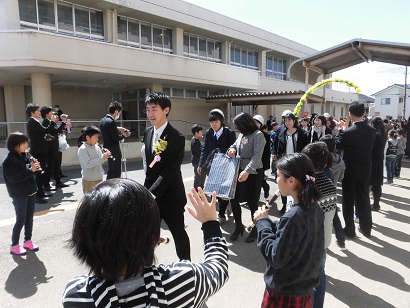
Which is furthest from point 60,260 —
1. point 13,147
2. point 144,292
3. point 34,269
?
point 144,292

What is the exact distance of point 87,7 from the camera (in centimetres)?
1365

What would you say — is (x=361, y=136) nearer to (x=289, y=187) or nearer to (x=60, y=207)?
(x=289, y=187)

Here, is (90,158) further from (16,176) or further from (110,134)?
(16,176)

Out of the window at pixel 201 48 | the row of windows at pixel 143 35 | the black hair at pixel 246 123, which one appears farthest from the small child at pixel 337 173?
the window at pixel 201 48

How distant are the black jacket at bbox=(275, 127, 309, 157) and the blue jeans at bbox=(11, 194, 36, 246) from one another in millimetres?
4065

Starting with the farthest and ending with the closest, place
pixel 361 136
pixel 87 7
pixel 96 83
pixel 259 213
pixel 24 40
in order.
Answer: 1. pixel 96 83
2. pixel 87 7
3. pixel 24 40
4. pixel 361 136
5. pixel 259 213

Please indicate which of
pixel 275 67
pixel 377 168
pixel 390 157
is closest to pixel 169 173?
pixel 377 168

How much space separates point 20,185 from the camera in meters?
3.77

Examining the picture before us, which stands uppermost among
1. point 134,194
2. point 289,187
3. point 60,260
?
point 134,194

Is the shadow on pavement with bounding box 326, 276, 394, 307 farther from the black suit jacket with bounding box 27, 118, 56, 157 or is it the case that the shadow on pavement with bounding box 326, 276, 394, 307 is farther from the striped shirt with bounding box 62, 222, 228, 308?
the black suit jacket with bounding box 27, 118, 56, 157

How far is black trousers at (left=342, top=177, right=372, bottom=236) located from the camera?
14.3 ft

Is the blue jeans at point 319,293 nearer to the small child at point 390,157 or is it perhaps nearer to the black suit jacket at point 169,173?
the black suit jacket at point 169,173

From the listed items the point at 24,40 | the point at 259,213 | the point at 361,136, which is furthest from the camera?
the point at 24,40

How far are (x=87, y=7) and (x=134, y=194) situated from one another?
1526 cm
